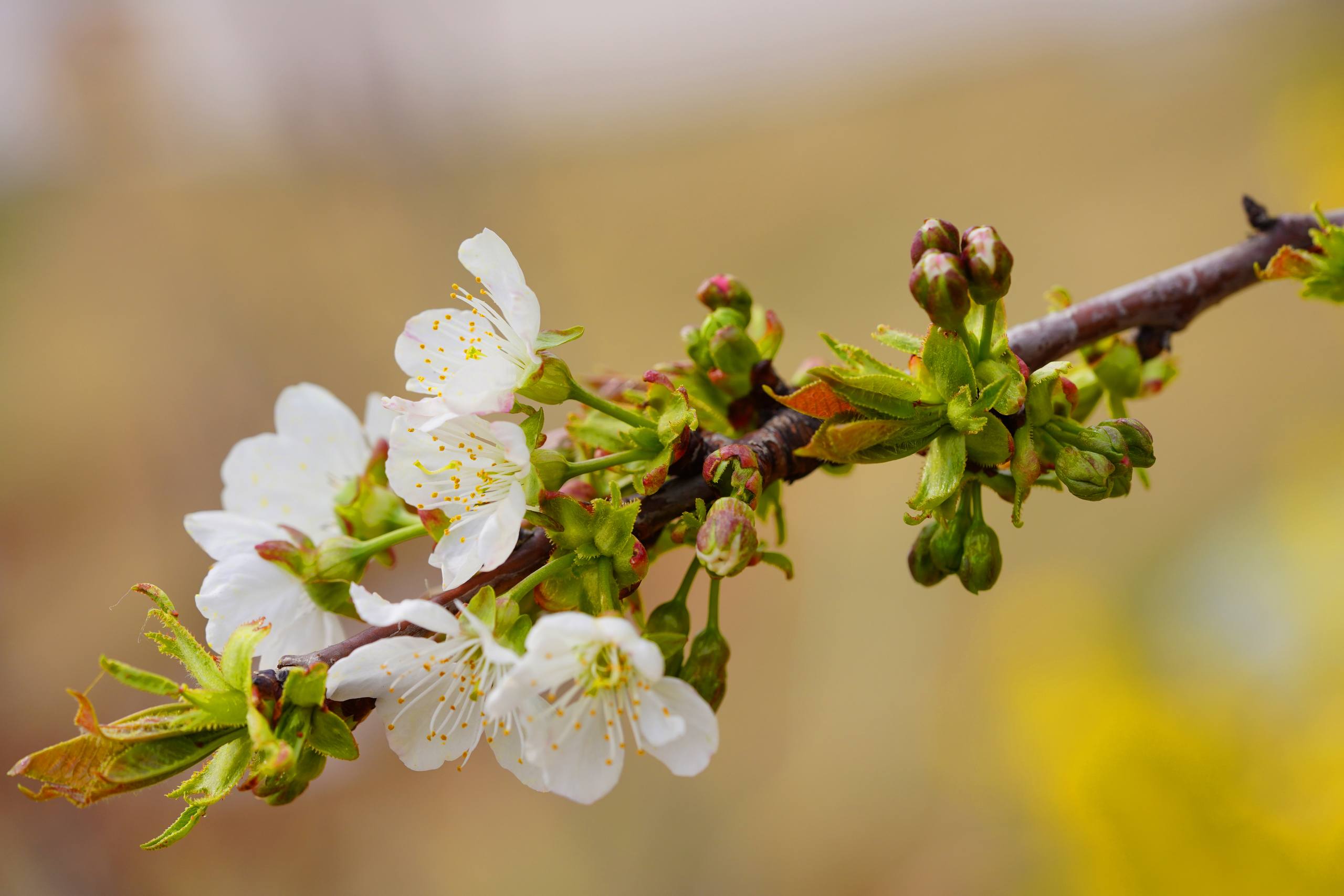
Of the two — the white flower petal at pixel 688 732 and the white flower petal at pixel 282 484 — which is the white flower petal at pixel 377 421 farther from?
the white flower petal at pixel 688 732

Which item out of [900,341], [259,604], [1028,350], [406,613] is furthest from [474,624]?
[1028,350]

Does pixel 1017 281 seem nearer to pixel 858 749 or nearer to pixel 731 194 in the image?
pixel 731 194

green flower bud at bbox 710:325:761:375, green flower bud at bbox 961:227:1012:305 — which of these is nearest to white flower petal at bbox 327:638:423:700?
green flower bud at bbox 710:325:761:375

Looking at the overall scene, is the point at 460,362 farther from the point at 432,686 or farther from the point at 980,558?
the point at 980,558

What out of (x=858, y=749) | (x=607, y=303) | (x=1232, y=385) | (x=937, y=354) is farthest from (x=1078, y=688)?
(x=607, y=303)

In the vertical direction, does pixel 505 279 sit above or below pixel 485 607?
above

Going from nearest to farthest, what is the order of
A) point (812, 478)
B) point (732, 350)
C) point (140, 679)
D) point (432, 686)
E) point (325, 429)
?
point (140, 679) < point (432, 686) < point (732, 350) < point (325, 429) < point (812, 478)
